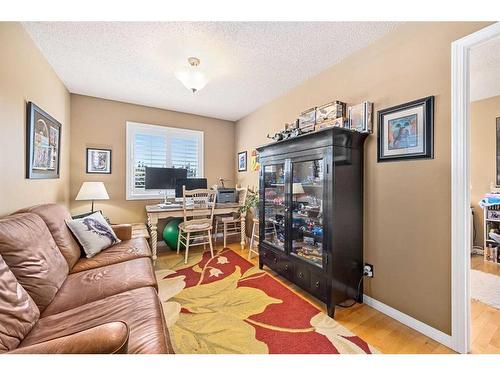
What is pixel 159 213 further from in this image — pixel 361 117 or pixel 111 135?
pixel 361 117

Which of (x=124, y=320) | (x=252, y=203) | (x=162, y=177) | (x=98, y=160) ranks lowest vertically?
(x=124, y=320)

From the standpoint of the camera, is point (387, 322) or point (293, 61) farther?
point (293, 61)

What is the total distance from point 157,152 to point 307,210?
2.76 metres

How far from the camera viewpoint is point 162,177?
10.9ft

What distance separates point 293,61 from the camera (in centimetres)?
216

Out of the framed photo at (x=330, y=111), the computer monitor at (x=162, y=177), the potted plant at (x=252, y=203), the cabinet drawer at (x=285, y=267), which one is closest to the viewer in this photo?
the framed photo at (x=330, y=111)

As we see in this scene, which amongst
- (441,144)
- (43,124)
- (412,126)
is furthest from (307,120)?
(43,124)

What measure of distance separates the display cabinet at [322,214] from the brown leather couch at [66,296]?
132cm

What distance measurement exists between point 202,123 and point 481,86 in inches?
163

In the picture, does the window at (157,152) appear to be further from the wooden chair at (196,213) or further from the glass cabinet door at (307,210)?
the glass cabinet door at (307,210)

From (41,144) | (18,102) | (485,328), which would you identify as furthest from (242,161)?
(485,328)

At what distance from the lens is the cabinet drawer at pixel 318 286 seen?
5.82 feet

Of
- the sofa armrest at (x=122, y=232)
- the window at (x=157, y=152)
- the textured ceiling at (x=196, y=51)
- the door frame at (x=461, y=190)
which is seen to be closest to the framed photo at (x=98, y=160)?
the window at (x=157, y=152)

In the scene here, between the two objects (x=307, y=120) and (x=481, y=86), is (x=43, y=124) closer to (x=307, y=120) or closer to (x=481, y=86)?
(x=307, y=120)
